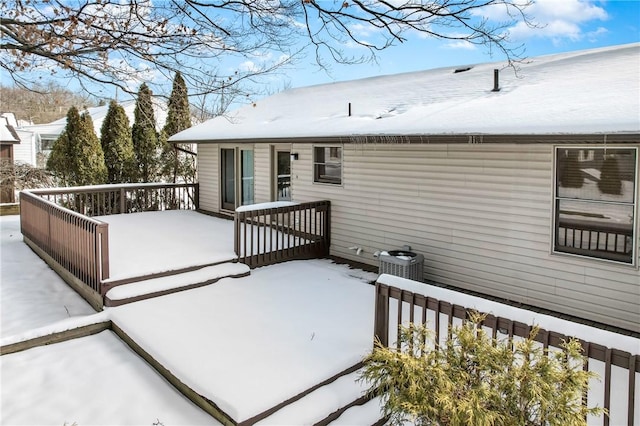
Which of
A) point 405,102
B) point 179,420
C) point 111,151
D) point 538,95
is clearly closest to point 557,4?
point 538,95

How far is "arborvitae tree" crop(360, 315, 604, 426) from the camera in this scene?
264 centimetres

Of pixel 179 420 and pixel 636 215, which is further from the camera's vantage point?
pixel 636 215

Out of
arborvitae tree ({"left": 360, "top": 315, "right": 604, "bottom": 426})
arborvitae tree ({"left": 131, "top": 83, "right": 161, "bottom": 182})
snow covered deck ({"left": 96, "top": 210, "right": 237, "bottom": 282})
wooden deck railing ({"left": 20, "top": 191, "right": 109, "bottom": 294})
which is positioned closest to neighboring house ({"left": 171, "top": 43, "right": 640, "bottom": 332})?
snow covered deck ({"left": 96, "top": 210, "right": 237, "bottom": 282})

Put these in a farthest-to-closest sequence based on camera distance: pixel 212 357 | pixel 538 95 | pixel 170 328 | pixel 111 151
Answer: pixel 111 151
pixel 538 95
pixel 170 328
pixel 212 357

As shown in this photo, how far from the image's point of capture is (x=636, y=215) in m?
5.22

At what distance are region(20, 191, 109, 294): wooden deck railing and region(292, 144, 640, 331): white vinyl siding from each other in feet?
13.7

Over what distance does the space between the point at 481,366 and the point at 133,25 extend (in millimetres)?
4578

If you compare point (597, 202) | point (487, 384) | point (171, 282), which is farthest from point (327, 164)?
point (487, 384)

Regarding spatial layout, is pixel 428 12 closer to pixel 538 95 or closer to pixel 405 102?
pixel 538 95

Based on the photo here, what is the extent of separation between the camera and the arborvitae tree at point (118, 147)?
14367 millimetres

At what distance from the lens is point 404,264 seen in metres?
6.61

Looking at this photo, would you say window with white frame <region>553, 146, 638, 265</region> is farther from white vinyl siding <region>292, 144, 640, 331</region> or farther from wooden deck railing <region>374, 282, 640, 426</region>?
wooden deck railing <region>374, 282, 640, 426</region>

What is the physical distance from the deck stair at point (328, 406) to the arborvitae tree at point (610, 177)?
12.5 feet

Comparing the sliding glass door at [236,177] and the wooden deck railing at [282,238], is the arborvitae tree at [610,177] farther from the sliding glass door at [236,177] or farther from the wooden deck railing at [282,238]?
the sliding glass door at [236,177]
